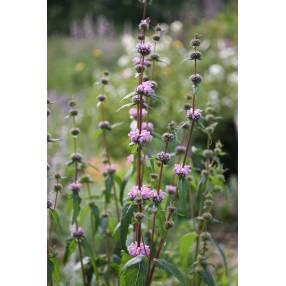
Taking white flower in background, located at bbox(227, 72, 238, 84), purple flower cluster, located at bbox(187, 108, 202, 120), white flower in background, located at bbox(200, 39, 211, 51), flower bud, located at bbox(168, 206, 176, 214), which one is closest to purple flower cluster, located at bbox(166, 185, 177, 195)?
flower bud, located at bbox(168, 206, 176, 214)

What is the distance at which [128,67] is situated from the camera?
15.8ft

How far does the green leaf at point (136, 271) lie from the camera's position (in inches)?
52.9

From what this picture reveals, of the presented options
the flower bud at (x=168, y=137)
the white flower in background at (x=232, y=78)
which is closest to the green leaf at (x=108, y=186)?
the flower bud at (x=168, y=137)

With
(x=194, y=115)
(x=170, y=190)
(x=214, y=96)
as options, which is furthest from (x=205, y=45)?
(x=194, y=115)

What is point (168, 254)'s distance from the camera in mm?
1955

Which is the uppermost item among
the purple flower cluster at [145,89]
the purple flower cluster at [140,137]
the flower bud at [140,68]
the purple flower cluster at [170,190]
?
the flower bud at [140,68]

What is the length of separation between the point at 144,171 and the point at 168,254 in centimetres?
42

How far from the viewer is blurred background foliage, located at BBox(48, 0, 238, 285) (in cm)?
381

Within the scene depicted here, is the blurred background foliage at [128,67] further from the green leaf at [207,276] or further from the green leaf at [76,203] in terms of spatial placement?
the green leaf at [207,276]

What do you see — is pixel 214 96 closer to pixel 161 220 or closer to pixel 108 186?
pixel 108 186

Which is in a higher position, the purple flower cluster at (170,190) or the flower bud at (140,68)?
the flower bud at (140,68)

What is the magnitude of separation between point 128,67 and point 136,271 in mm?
3599

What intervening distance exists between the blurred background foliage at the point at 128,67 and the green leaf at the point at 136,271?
55 cm
